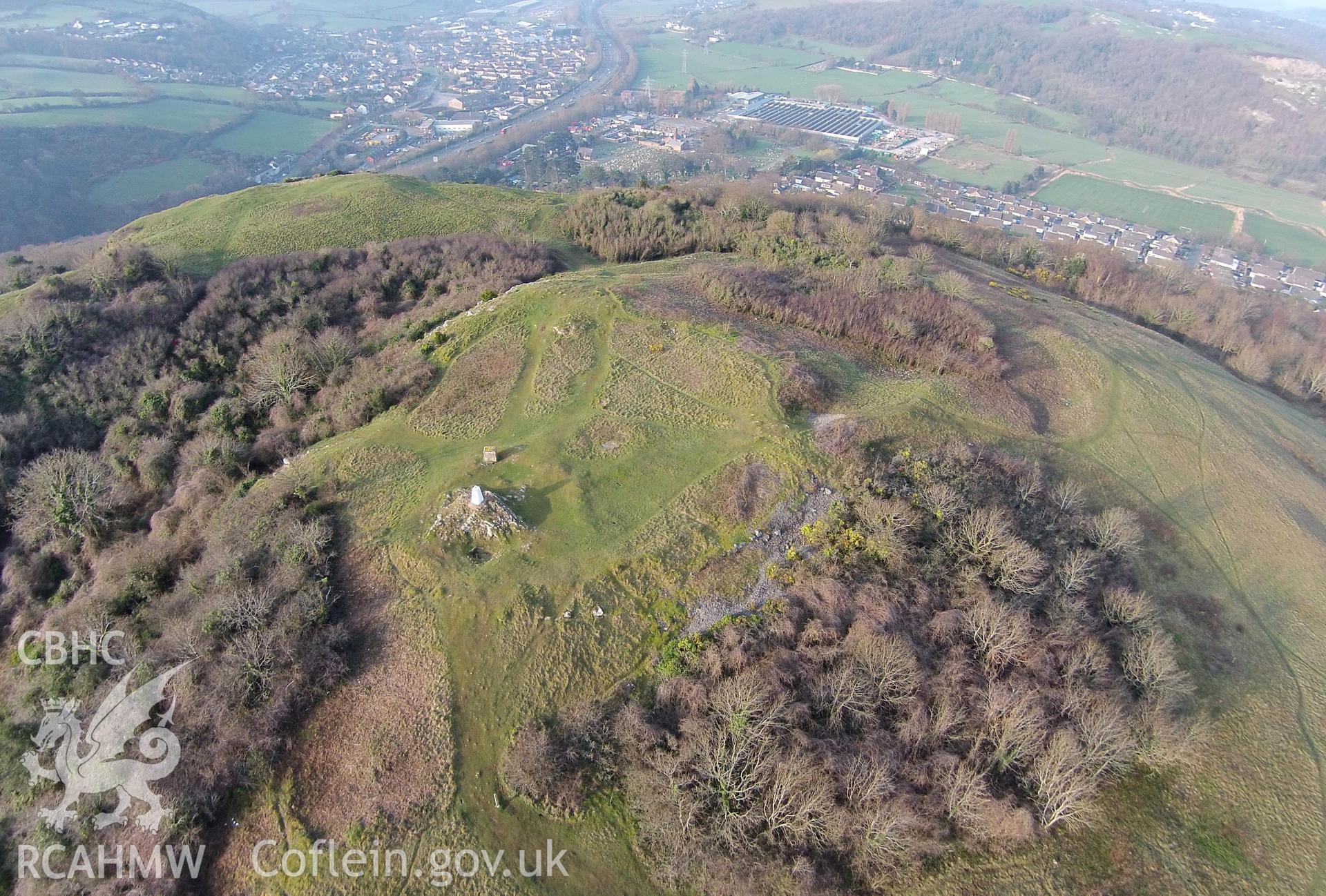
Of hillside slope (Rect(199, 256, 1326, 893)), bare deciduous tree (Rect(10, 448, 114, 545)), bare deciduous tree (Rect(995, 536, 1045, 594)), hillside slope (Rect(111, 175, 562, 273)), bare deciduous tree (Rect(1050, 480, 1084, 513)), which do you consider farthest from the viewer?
hillside slope (Rect(111, 175, 562, 273))

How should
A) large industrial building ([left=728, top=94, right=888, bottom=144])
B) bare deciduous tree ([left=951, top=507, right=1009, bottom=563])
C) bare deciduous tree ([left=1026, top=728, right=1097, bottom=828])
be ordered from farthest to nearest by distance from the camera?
large industrial building ([left=728, top=94, right=888, bottom=144]) → bare deciduous tree ([left=951, top=507, right=1009, bottom=563]) → bare deciduous tree ([left=1026, top=728, right=1097, bottom=828])

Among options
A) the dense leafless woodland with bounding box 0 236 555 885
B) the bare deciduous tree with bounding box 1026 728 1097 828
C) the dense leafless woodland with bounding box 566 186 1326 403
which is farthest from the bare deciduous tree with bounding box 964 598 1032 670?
the dense leafless woodland with bounding box 0 236 555 885

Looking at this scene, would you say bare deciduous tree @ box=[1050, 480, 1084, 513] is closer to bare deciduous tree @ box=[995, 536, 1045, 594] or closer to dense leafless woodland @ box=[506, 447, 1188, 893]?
dense leafless woodland @ box=[506, 447, 1188, 893]

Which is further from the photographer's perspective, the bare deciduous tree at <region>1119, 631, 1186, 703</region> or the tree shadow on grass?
the tree shadow on grass

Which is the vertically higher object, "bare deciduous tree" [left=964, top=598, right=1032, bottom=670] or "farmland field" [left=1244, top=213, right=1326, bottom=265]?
"bare deciduous tree" [left=964, top=598, right=1032, bottom=670]

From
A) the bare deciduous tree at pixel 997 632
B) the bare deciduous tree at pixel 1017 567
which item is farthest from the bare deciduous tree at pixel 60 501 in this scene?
the bare deciduous tree at pixel 1017 567
